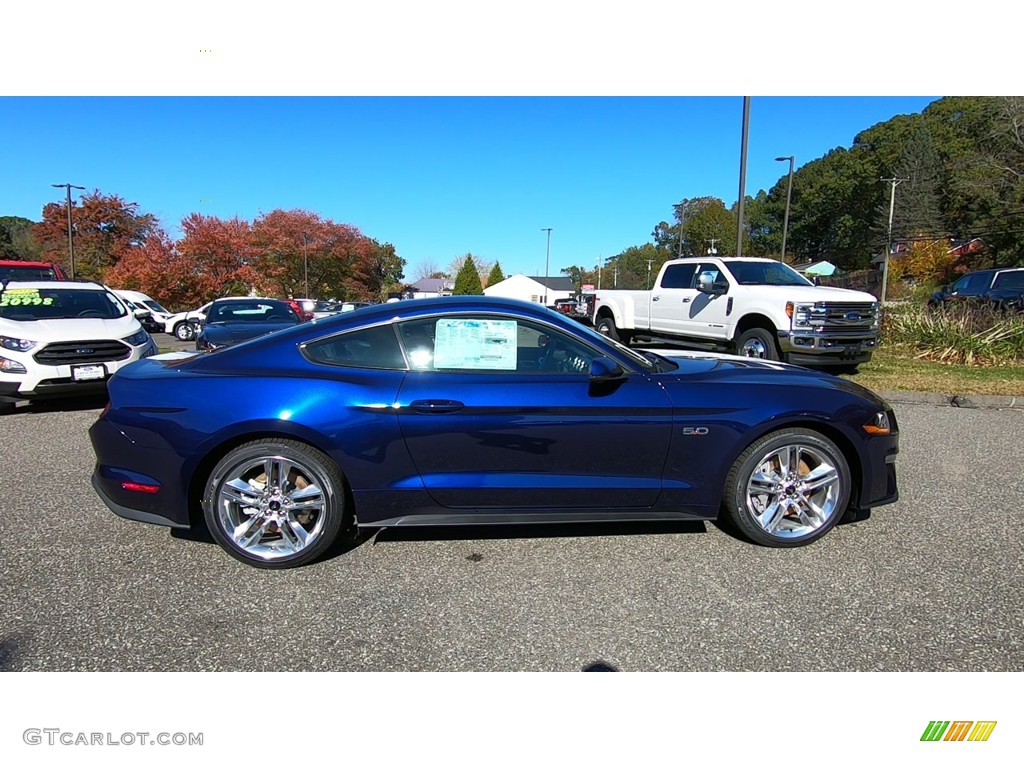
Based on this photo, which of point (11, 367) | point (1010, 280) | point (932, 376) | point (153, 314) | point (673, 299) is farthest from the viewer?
point (153, 314)

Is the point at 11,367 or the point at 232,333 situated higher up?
the point at 232,333

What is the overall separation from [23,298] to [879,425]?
934 cm

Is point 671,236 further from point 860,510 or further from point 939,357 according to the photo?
point 860,510

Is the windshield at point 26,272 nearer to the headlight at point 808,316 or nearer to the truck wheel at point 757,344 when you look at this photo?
the truck wheel at point 757,344

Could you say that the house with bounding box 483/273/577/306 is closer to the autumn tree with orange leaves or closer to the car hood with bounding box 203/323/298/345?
the autumn tree with orange leaves

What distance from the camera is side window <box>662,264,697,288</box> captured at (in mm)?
10305

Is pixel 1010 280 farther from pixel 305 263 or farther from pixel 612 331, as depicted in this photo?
pixel 305 263

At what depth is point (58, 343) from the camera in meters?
6.52

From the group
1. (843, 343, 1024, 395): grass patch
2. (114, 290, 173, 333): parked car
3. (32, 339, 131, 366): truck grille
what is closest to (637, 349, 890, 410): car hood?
(843, 343, 1024, 395): grass patch

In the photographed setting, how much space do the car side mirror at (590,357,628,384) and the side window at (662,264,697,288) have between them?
25.4ft

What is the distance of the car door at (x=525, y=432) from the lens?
2.97 metres

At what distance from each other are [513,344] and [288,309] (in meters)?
8.39

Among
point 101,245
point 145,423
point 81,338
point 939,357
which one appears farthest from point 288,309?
point 101,245

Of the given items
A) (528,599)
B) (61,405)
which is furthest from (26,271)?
(528,599)
